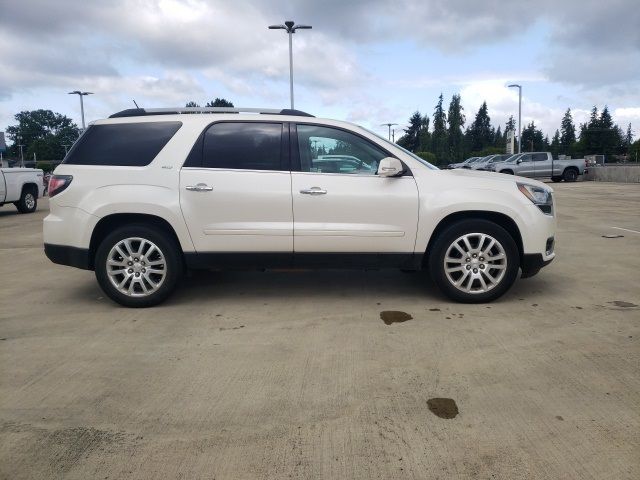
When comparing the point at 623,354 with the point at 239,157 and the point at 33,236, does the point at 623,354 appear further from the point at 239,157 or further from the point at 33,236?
the point at 33,236

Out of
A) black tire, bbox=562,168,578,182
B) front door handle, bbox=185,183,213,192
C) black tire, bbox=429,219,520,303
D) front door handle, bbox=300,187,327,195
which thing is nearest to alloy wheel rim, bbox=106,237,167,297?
front door handle, bbox=185,183,213,192

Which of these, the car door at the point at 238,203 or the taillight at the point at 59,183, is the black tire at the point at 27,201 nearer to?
the taillight at the point at 59,183

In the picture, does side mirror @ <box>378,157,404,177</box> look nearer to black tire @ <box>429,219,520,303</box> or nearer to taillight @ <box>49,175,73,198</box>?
black tire @ <box>429,219,520,303</box>

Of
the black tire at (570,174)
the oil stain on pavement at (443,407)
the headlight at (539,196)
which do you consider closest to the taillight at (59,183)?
the oil stain on pavement at (443,407)

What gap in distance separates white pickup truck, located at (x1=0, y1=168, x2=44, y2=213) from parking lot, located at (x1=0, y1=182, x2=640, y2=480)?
36.4 ft

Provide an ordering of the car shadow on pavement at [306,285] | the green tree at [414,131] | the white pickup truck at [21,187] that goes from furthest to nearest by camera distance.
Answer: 1. the green tree at [414,131]
2. the white pickup truck at [21,187]
3. the car shadow on pavement at [306,285]

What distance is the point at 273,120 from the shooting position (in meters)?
5.20

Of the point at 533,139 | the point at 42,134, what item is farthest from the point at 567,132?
the point at 42,134

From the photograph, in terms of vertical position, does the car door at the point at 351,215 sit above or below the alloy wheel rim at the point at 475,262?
above

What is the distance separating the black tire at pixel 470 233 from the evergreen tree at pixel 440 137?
91.7 metres

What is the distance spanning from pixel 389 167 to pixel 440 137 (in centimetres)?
9772

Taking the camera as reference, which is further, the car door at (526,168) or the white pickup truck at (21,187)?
the car door at (526,168)

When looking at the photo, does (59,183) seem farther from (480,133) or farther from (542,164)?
(480,133)

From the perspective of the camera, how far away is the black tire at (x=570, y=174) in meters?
31.3
